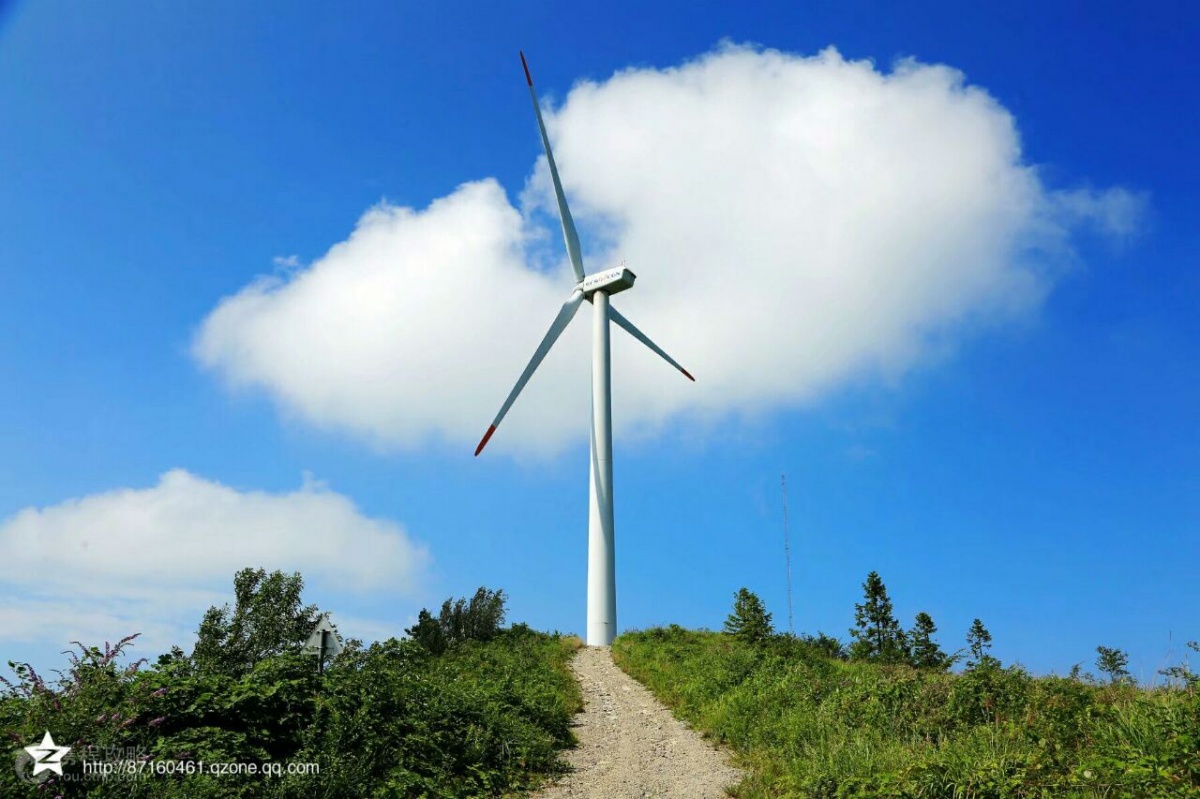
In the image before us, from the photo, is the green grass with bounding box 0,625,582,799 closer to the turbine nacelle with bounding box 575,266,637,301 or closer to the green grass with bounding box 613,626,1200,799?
the green grass with bounding box 613,626,1200,799

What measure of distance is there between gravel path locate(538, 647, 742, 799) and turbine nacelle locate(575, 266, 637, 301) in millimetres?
25518

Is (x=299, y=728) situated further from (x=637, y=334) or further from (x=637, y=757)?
(x=637, y=334)

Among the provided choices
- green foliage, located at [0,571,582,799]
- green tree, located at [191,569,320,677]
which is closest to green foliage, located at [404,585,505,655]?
green tree, located at [191,569,320,677]

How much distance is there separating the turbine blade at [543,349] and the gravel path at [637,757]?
16.8 m

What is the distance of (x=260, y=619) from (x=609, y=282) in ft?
84.4

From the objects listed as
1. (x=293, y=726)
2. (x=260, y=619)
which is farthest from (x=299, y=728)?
(x=260, y=619)

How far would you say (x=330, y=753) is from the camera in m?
12.9

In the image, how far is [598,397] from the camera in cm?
4238

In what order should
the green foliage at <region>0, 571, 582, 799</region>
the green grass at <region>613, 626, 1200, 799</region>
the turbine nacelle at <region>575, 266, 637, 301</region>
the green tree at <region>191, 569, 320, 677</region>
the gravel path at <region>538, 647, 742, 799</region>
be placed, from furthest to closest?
the turbine nacelle at <region>575, 266, 637, 301</region>
the green tree at <region>191, 569, 320, 677</region>
the gravel path at <region>538, 647, 742, 799</region>
the green foliage at <region>0, 571, 582, 799</region>
the green grass at <region>613, 626, 1200, 799</region>

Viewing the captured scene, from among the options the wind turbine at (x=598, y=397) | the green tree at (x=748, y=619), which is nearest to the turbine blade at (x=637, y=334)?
the wind turbine at (x=598, y=397)

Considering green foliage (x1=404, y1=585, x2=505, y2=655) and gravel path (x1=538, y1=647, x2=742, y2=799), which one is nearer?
gravel path (x1=538, y1=647, x2=742, y2=799)

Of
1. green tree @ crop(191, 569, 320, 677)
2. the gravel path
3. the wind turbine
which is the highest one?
the wind turbine

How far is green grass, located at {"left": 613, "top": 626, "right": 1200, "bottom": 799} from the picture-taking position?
9844 mm

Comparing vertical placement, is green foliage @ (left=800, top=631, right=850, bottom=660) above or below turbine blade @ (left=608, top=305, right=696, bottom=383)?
below
